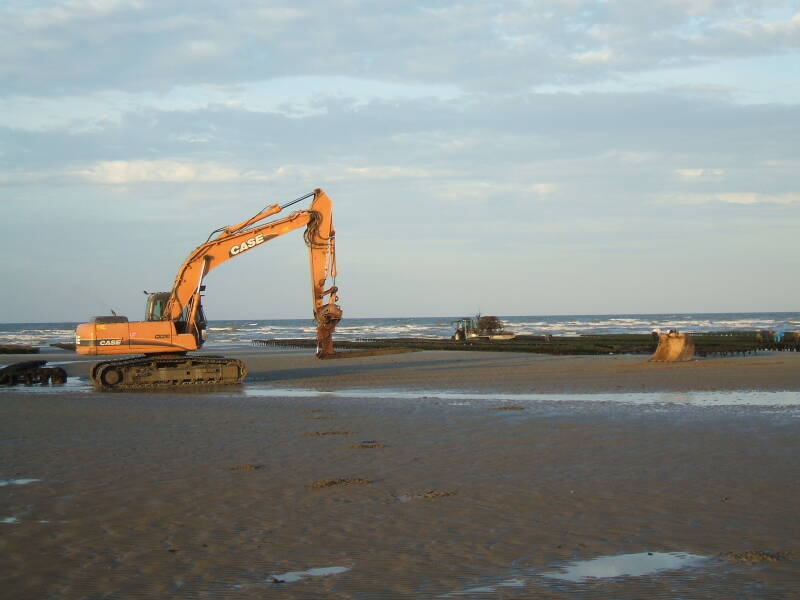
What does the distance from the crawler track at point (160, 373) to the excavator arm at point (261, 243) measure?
0.91 m

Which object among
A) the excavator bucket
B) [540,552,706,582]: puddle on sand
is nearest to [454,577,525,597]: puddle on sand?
[540,552,706,582]: puddle on sand

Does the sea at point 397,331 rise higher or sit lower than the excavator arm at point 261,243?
lower

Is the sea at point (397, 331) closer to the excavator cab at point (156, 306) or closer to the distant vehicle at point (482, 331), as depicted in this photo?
the distant vehicle at point (482, 331)

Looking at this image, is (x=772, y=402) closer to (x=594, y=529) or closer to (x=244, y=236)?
(x=594, y=529)

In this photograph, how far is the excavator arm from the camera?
26219 millimetres

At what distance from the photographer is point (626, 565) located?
23.1 feet

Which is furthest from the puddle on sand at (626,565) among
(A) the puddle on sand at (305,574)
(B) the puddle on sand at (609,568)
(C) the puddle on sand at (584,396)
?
(C) the puddle on sand at (584,396)

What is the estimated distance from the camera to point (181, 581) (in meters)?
6.76

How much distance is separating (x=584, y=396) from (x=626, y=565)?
14382 millimetres

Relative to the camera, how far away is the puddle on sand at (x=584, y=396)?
1933 cm

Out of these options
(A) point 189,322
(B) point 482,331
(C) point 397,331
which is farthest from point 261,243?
(C) point 397,331

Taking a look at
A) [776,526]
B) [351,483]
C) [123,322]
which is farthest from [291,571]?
[123,322]

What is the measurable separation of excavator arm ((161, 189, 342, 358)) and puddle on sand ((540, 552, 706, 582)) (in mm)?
20465

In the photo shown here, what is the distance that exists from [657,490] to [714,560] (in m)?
2.80
